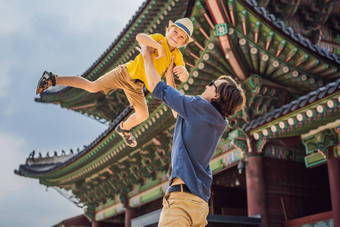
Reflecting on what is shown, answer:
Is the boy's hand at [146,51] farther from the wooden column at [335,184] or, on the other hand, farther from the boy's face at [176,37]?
the wooden column at [335,184]

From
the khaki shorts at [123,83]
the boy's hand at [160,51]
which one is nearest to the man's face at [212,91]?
the boy's hand at [160,51]

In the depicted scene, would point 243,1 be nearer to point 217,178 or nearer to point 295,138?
point 295,138

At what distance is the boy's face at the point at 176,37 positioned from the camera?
3582 mm

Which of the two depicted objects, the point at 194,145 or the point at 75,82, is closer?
the point at 194,145

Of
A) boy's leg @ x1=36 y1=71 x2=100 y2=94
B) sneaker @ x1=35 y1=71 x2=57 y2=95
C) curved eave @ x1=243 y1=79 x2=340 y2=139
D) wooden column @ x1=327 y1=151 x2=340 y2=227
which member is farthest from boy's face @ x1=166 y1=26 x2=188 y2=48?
wooden column @ x1=327 y1=151 x2=340 y2=227

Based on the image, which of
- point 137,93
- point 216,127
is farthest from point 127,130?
point 216,127

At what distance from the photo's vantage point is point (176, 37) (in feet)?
11.9

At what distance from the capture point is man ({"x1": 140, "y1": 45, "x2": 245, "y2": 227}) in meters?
2.91

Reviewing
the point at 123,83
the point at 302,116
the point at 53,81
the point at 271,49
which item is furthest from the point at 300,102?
the point at 53,81

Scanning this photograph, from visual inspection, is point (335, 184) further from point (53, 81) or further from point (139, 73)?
point (53, 81)

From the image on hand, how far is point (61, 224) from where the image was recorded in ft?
70.8

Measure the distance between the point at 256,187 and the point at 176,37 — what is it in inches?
261

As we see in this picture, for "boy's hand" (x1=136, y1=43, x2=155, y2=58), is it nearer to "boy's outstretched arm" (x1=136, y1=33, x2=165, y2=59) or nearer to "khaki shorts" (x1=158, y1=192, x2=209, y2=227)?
"boy's outstretched arm" (x1=136, y1=33, x2=165, y2=59)

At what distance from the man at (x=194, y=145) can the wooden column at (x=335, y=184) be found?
606 centimetres
